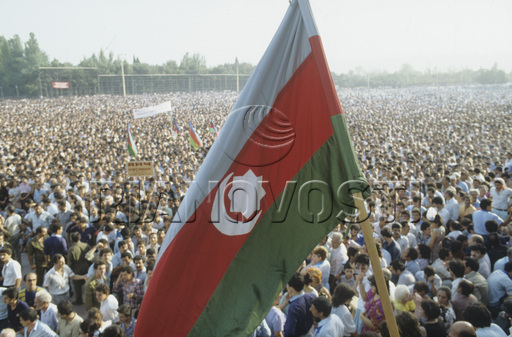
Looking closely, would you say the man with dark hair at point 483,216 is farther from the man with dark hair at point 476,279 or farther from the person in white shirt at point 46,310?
the person in white shirt at point 46,310

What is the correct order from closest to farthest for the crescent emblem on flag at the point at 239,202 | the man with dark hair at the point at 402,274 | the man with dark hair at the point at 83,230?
the crescent emblem on flag at the point at 239,202 → the man with dark hair at the point at 402,274 → the man with dark hair at the point at 83,230

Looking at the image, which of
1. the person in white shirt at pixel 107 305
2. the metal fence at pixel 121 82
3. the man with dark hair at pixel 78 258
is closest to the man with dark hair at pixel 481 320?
the person in white shirt at pixel 107 305

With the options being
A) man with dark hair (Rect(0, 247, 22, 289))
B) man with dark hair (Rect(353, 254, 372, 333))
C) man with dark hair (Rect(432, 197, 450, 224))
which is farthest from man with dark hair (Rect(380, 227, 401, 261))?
man with dark hair (Rect(0, 247, 22, 289))

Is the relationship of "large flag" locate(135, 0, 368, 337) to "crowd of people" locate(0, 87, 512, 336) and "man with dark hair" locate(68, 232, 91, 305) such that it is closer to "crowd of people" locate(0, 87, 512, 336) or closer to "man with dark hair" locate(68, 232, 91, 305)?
"crowd of people" locate(0, 87, 512, 336)

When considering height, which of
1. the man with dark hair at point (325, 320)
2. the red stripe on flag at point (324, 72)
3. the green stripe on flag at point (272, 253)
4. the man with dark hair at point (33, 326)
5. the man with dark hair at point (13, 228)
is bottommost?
the man with dark hair at point (13, 228)

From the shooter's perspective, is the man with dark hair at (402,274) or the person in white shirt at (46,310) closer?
the person in white shirt at (46,310)

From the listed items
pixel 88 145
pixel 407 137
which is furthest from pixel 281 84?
pixel 407 137
